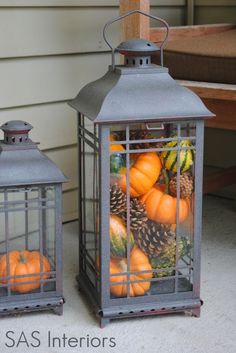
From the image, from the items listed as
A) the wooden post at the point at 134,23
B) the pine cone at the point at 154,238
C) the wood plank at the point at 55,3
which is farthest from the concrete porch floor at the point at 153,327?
the wood plank at the point at 55,3

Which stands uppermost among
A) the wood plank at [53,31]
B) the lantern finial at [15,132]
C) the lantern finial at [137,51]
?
the wood plank at [53,31]

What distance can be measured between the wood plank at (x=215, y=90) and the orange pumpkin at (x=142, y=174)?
0.32m

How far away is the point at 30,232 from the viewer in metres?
1.62

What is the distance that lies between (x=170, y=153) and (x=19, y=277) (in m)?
0.48

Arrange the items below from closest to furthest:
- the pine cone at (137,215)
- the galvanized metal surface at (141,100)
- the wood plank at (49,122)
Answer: the galvanized metal surface at (141,100), the pine cone at (137,215), the wood plank at (49,122)

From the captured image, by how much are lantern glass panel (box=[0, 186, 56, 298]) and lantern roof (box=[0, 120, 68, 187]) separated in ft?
0.14

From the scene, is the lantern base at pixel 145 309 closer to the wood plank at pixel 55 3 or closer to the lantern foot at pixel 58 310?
the lantern foot at pixel 58 310

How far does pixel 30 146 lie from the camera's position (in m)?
1.56

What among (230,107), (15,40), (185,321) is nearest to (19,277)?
(185,321)

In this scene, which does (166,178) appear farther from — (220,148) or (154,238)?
(220,148)

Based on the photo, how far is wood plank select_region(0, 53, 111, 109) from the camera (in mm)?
2172

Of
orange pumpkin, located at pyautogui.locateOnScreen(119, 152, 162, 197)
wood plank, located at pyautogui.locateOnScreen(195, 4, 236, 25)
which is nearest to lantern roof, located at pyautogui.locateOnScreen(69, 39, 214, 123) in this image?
orange pumpkin, located at pyautogui.locateOnScreen(119, 152, 162, 197)

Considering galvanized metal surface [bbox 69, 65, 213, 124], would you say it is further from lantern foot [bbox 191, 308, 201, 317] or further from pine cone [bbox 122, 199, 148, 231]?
lantern foot [bbox 191, 308, 201, 317]

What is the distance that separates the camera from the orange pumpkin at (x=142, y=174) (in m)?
1.55
